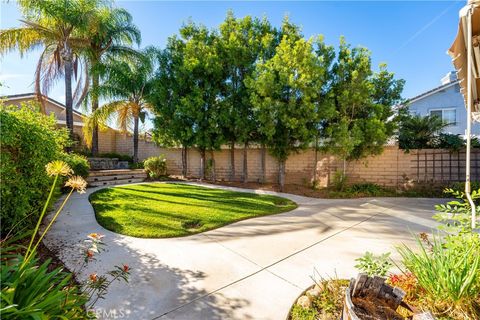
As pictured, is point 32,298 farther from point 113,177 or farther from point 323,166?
point 113,177

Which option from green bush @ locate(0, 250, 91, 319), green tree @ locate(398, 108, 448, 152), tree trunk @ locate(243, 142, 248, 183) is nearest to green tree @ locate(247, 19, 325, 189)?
tree trunk @ locate(243, 142, 248, 183)

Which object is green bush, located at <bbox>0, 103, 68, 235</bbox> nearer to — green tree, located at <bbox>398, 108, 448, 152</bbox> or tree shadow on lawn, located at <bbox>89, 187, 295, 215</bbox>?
tree shadow on lawn, located at <bbox>89, 187, 295, 215</bbox>

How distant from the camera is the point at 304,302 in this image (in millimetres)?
2266

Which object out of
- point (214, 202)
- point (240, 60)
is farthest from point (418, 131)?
point (214, 202)

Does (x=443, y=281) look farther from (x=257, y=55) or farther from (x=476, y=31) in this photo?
(x=257, y=55)

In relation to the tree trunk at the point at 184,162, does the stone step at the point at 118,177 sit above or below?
below

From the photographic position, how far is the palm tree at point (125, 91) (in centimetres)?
1145

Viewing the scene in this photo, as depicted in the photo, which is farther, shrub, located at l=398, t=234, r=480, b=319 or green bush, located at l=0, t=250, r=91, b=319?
shrub, located at l=398, t=234, r=480, b=319

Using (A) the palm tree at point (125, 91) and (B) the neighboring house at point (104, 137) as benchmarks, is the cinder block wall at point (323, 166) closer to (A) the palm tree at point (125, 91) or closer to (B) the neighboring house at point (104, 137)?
(B) the neighboring house at point (104, 137)

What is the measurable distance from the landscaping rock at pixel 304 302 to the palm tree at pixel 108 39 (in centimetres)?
1334

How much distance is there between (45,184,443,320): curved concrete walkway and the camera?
2232 millimetres

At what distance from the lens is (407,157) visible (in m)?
8.76

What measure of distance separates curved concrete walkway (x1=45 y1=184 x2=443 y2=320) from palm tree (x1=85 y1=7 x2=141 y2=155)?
9.28m

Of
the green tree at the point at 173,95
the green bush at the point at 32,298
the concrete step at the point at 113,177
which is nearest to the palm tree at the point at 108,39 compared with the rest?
the green tree at the point at 173,95
